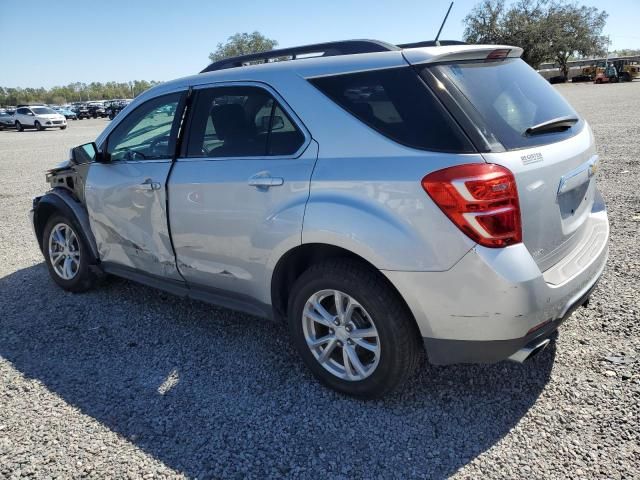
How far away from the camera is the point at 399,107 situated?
2498 mm

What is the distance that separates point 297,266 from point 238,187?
0.59 metres

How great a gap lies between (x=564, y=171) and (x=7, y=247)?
6536 mm

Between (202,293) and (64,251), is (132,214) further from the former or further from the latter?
(64,251)

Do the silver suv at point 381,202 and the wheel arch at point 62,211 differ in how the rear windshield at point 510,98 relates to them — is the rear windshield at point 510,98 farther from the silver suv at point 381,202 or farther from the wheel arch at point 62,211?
the wheel arch at point 62,211

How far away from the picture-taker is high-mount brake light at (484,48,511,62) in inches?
109

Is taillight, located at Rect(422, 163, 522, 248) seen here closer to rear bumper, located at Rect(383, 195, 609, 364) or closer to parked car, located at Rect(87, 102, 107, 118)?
rear bumper, located at Rect(383, 195, 609, 364)

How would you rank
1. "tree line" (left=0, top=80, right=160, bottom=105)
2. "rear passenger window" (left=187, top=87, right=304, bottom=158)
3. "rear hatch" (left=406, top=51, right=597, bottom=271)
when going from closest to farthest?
"rear hatch" (left=406, top=51, right=597, bottom=271) < "rear passenger window" (left=187, top=87, right=304, bottom=158) < "tree line" (left=0, top=80, right=160, bottom=105)

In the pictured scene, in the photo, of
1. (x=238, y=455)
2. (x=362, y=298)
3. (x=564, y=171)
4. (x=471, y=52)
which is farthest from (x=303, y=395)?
(x=471, y=52)

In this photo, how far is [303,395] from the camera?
2977 millimetres

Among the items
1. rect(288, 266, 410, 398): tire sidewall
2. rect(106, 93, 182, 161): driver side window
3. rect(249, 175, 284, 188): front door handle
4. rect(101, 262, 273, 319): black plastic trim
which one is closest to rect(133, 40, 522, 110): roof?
rect(106, 93, 182, 161): driver side window

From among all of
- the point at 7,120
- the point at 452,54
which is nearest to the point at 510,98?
the point at 452,54

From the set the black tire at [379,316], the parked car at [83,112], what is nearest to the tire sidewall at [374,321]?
the black tire at [379,316]

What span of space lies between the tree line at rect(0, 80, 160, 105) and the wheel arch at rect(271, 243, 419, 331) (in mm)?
113035

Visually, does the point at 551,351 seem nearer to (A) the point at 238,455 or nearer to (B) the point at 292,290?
(B) the point at 292,290
